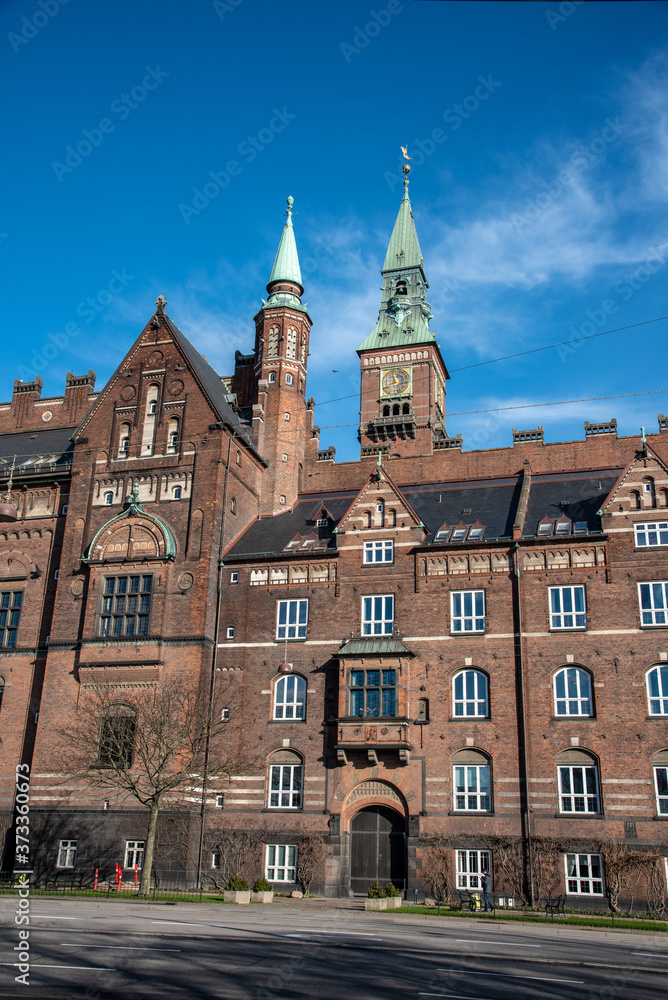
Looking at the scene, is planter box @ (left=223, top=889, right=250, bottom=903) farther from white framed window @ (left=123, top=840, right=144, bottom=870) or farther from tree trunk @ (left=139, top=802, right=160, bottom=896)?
white framed window @ (left=123, top=840, right=144, bottom=870)

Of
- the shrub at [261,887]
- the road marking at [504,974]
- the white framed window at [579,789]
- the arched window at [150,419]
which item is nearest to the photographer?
the road marking at [504,974]

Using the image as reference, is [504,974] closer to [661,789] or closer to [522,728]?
[661,789]

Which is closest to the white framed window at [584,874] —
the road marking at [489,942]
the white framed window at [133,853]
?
the road marking at [489,942]

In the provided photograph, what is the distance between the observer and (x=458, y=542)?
42.9m

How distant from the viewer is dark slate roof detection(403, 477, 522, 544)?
4412 centimetres

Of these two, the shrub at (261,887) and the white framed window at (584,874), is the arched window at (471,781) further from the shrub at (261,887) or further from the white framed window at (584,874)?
the shrub at (261,887)

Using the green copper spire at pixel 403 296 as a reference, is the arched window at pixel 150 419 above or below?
below

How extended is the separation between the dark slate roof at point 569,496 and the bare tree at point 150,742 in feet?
54.5

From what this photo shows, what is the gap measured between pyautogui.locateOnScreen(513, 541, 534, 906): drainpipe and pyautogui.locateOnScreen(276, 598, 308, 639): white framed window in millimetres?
9781

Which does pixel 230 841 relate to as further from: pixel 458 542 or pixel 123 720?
pixel 458 542

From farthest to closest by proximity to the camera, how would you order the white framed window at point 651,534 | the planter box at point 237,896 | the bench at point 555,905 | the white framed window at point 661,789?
the white framed window at point 651,534 < the white framed window at point 661,789 < the bench at point 555,905 < the planter box at point 237,896

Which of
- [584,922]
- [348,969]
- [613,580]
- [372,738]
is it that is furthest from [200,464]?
[348,969]

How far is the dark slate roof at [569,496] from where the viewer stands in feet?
141

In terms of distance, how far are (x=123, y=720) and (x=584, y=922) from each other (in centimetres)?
2258
